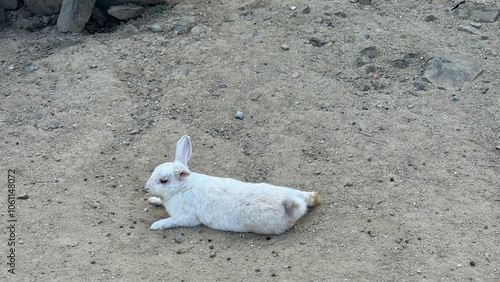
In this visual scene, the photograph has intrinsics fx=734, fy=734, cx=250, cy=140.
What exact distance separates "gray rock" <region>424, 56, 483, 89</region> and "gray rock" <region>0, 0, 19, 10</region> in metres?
4.72

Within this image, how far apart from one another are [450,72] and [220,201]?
2852 mm

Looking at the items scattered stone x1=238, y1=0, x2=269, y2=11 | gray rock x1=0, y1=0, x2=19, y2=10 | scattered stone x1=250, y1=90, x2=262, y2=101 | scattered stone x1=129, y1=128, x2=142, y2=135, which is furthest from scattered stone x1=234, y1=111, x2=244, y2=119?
→ gray rock x1=0, y1=0, x2=19, y2=10

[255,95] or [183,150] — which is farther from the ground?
[183,150]

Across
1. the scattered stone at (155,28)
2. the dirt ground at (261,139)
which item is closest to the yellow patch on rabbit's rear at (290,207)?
the dirt ground at (261,139)

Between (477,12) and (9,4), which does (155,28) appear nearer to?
(9,4)

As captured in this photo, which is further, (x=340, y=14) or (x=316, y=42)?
(x=340, y=14)

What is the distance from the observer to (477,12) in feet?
25.5

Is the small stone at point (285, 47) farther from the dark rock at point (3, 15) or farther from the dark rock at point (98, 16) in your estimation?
the dark rock at point (3, 15)

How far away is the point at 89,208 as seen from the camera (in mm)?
5617

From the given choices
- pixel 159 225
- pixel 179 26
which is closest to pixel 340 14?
pixel 179 26

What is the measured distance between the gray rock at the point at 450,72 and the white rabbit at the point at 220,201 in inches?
86.4

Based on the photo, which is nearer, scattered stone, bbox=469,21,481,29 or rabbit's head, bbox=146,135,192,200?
rabbit's head, bbox=146,135,192,200

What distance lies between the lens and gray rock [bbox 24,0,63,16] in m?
8.42

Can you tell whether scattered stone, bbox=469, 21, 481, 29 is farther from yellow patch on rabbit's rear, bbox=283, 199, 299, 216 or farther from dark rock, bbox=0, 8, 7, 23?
dark rock, bbox=0, 8, 7, 23
